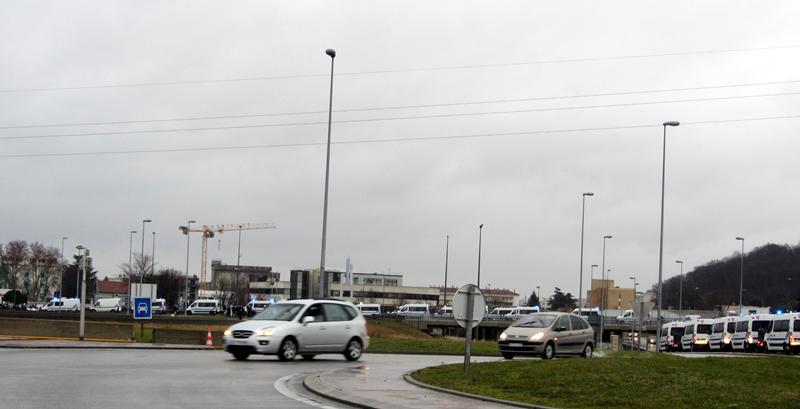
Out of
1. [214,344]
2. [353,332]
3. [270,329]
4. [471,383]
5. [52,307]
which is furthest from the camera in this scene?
[52,307]

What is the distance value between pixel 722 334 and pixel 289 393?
5286 cm

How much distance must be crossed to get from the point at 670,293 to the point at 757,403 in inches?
6799

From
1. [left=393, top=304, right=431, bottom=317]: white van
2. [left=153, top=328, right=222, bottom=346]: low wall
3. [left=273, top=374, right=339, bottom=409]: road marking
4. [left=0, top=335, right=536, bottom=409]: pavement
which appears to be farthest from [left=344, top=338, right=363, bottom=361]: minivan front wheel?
[left=393, top=304, right=431, bottom=317]: white van

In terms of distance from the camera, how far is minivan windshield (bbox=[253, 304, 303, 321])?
1003 inches

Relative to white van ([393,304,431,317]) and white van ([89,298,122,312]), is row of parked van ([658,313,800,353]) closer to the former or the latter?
white van ([393,304,431,317])

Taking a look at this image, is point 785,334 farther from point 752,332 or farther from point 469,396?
point 469,396

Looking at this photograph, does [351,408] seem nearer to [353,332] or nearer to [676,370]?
[676,370]

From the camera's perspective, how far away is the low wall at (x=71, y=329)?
36.7 m

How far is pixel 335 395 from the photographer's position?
1546 cm

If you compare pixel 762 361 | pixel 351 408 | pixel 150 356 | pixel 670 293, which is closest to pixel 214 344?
pixel 150 356

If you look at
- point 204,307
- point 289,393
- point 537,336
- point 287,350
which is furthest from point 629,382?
point 204,307

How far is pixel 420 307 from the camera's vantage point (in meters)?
108

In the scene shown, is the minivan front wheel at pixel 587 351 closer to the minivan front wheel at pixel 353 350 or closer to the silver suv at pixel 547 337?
the silver suv at pixel 547 337

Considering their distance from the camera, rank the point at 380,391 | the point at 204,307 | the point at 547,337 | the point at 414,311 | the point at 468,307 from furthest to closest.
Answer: the point at 414,311
the point at 204,307
the point at 547,337
the point at 468,307
the point at 380,391
